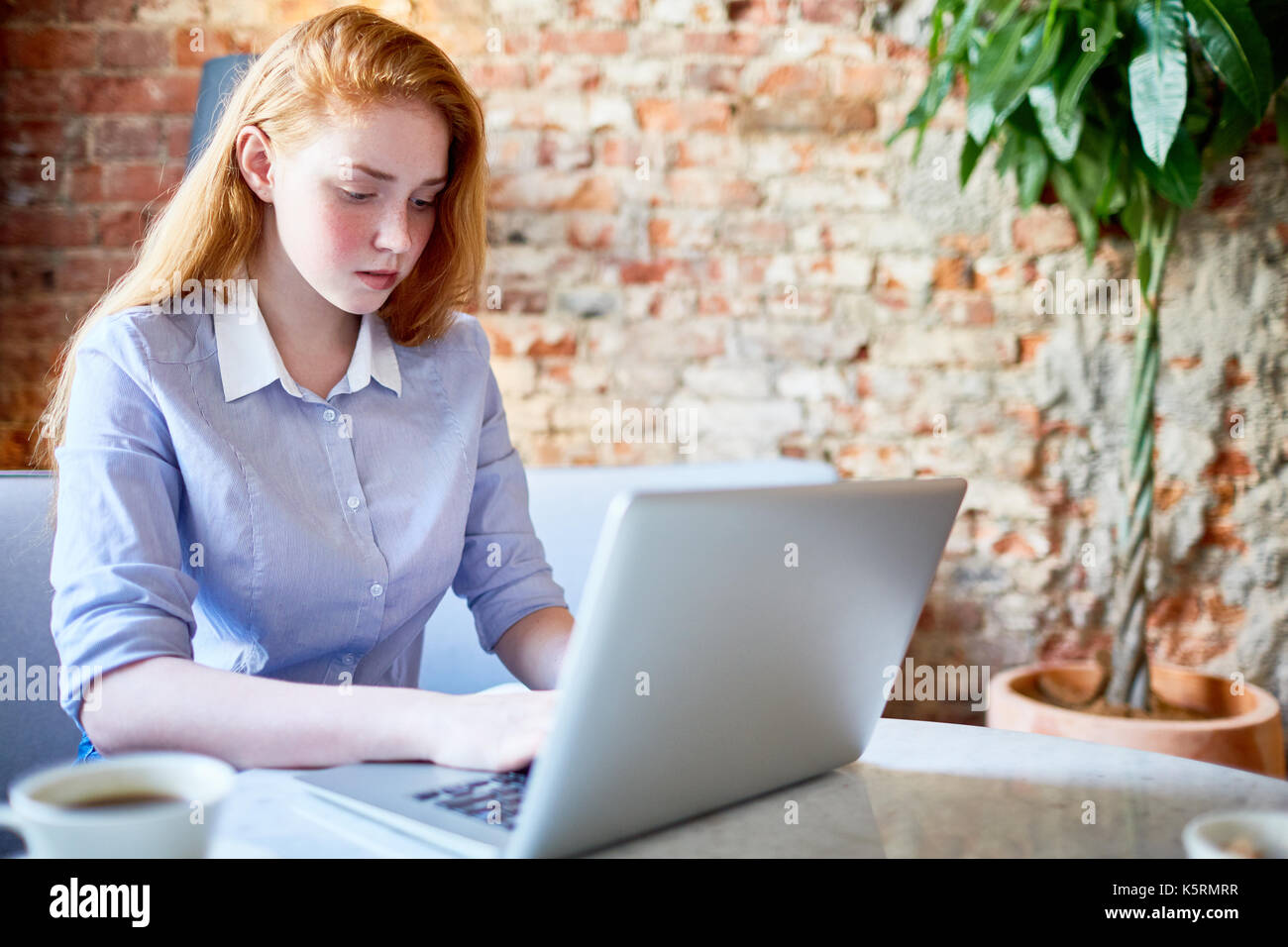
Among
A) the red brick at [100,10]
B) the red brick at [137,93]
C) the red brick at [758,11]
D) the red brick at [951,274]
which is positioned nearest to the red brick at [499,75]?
the red brick at [758,11]

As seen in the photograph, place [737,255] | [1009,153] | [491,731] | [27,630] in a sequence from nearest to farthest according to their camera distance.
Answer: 1. [491,731]
2. [27,630]
3. [1009,153]
4. [737,255]

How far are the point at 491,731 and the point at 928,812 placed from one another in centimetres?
29

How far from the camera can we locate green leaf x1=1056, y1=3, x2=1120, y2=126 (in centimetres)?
147

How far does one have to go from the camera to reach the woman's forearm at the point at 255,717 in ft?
2.46

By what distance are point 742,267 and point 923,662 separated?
87 cm

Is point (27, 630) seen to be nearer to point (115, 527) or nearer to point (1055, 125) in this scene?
point (115, 527)

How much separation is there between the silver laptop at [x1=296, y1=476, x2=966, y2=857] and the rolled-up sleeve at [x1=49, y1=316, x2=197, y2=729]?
0.21 m

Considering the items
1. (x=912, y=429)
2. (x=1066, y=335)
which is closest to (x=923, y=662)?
(x=912, y=429)

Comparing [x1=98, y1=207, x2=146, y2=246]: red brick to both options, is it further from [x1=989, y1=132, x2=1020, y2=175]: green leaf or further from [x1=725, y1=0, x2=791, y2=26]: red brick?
[x1=989, y1=132, x2=1020, y2=175]: green leaf

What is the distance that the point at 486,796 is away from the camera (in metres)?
0.67

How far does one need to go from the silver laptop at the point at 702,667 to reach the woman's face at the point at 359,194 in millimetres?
513

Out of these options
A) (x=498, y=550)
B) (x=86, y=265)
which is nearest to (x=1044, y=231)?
(x=498, y=550)

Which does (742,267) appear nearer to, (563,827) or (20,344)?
(20,344)

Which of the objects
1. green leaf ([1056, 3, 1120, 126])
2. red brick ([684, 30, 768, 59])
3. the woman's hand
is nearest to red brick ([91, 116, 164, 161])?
red brick ([684, 30, 768, 59])
